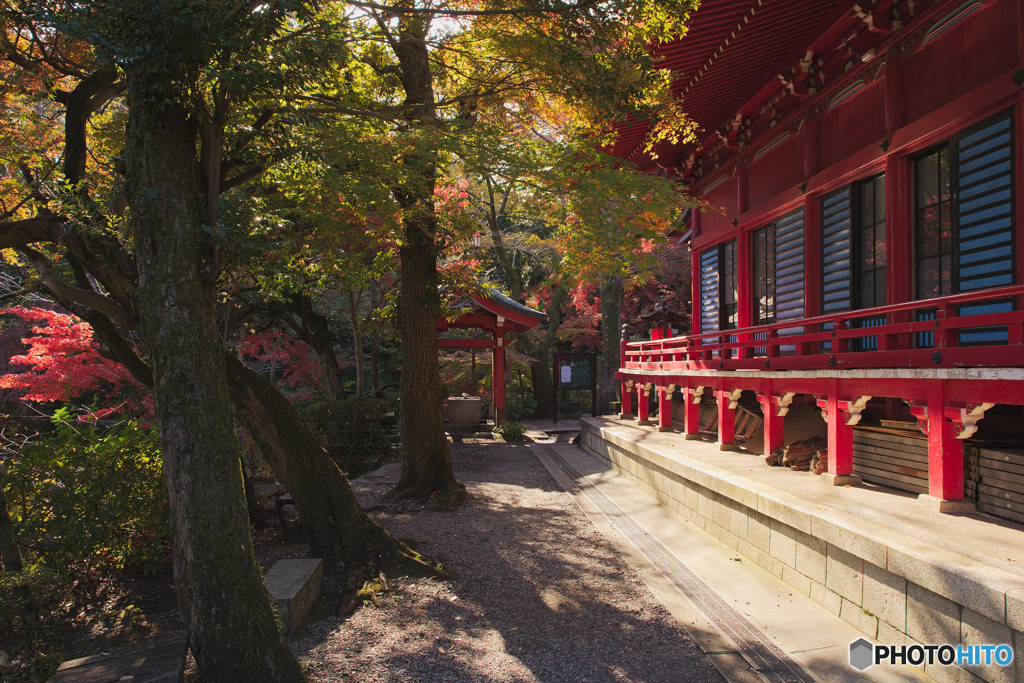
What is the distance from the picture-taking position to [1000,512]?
447 cm

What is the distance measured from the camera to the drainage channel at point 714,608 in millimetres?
3889

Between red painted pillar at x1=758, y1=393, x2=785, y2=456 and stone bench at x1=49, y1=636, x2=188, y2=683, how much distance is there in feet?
20.2

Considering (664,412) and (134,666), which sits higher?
(664,412)

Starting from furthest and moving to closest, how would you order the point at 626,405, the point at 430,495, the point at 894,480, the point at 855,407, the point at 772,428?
1. the point at 626,405
2. the point at 430,495
3. the point at 772,428
4. the point at 894,480
5. the point at 855,407

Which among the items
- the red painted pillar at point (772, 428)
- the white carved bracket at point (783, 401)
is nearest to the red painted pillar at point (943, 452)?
the white carved bracket at point (783, 401)

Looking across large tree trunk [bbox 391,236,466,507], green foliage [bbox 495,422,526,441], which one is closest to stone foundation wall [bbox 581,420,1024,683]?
large tree trunk [bbox 391,236,466,507]

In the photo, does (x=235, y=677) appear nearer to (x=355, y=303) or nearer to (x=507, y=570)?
(x=507, y=570)

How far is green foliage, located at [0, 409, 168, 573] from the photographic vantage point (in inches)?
189

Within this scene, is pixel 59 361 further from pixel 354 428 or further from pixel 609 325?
pixel 609 325

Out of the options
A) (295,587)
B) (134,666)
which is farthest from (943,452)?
(134,666)

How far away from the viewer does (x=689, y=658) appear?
4.15 meters

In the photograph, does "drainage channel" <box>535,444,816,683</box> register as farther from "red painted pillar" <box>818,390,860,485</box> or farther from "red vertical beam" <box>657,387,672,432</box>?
"red vertical beam" <box>657,387,672,432</box>

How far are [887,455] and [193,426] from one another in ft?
19.3

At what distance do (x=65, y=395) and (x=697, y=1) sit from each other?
38.4 ft
